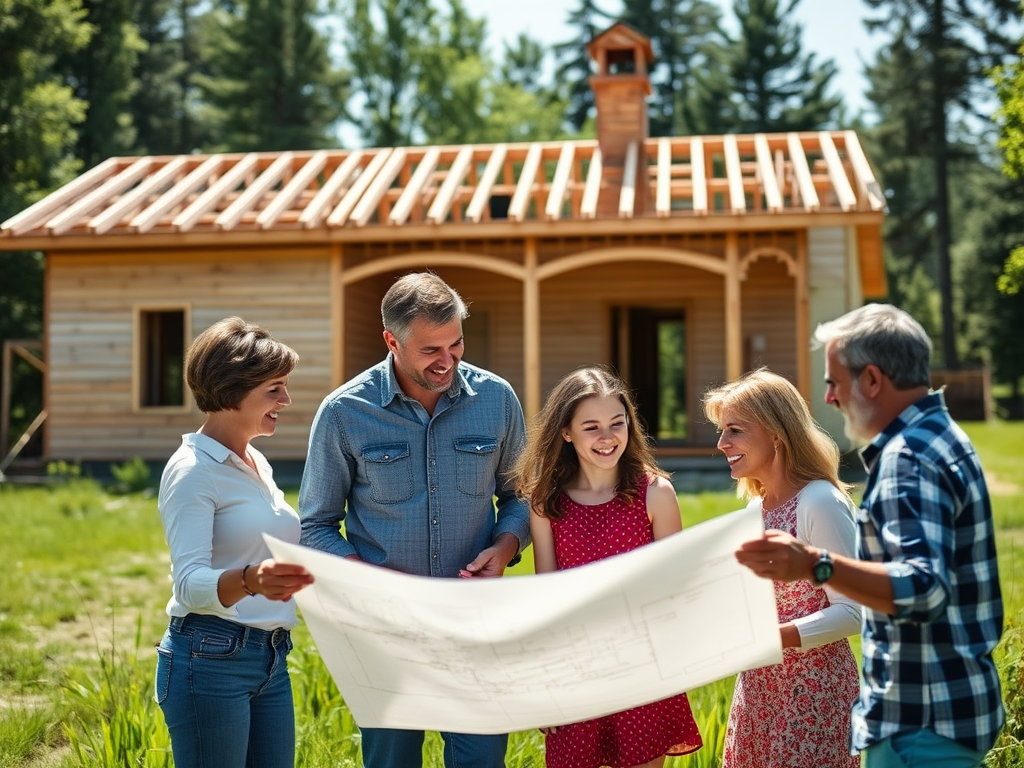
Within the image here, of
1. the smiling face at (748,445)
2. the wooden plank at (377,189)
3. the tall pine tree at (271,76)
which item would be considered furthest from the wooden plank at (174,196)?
the tall pine tree at (271,76)

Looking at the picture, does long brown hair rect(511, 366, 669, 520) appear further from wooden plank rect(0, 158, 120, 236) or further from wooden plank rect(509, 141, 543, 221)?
wooden plank rect(0, 158, 120, 236)

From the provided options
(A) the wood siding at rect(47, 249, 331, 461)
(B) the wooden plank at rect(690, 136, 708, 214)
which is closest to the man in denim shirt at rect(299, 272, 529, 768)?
(B) the wooden plank at rect(690, 136, 708, 214)

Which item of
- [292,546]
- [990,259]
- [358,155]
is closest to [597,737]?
[292,546]

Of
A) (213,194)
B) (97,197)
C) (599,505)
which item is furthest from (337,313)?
(599,505)

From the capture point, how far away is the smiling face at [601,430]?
124 inches

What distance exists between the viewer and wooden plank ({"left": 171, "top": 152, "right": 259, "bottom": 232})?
580 inches

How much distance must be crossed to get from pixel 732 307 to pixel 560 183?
3113 mm

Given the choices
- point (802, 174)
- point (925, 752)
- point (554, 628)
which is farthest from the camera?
point (802, 174)

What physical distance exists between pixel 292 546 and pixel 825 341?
126cm

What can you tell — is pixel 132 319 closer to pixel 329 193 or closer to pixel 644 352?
pixel 329 193

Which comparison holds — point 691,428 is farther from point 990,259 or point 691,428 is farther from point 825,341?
point 990,259

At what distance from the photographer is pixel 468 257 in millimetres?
14984

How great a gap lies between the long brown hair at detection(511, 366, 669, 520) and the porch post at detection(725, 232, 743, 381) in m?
10.8

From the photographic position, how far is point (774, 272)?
55.8 feet
